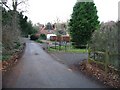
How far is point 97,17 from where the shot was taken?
4416 cm

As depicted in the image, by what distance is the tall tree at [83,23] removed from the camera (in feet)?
140

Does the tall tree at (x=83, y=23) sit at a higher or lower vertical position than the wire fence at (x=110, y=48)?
higher

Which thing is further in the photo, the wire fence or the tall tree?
the tall tree

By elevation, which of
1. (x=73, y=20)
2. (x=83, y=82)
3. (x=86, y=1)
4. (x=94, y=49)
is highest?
(x=86, y=1)

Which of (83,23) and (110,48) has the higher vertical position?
(83,23)

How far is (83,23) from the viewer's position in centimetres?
4259

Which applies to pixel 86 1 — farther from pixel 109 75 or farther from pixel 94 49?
pixel 109 75

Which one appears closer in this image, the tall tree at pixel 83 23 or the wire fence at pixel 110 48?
the wire fence at pixel 110 48

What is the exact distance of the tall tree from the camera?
1681 inches

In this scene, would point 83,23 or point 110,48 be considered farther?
point 83,23

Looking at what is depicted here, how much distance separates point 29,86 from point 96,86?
2.53m

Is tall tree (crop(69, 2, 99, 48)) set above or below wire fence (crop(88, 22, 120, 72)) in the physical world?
above

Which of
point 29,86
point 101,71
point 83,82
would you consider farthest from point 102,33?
point 29,86

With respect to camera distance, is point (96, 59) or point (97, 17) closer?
point (96, 59)
